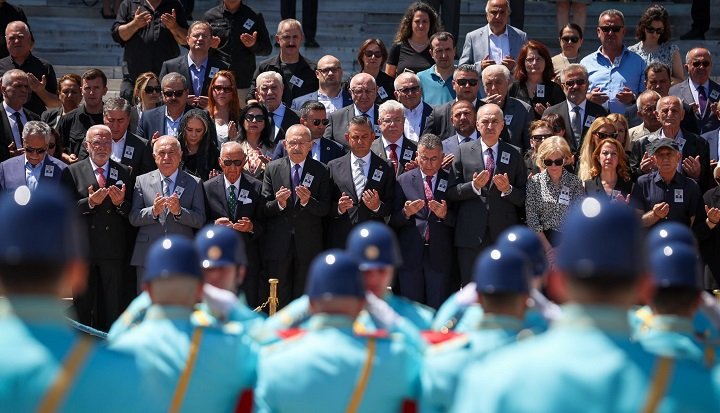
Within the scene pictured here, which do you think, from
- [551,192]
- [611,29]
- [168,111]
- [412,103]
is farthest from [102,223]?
[611,29]

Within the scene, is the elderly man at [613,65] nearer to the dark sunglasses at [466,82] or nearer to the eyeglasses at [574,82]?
the eyeglasses at [574,82]

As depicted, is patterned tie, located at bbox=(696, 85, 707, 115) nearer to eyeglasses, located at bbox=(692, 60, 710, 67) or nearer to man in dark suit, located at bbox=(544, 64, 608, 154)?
eyeglasses, located at bbox=(692, 60, 710, 67)

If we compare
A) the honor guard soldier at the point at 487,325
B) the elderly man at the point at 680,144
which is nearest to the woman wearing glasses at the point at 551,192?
the elderly man at the point at 680,144

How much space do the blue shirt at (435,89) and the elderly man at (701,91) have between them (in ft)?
8.06

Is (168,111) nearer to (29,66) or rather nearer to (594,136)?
(29,66)

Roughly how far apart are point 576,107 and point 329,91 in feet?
8.57

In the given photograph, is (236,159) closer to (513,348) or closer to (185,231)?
(185,231)

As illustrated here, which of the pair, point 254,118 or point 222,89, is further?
point 222,89

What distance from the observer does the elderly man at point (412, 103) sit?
14.1 meters

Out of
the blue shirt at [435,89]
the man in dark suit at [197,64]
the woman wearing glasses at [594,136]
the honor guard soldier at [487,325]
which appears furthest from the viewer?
the blue shirt at [435,89]

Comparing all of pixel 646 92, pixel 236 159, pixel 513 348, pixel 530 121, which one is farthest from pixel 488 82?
pixel 513 348

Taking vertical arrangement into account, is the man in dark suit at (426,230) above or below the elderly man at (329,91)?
below

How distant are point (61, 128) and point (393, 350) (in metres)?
9.30

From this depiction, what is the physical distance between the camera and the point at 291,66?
50.3 feet
